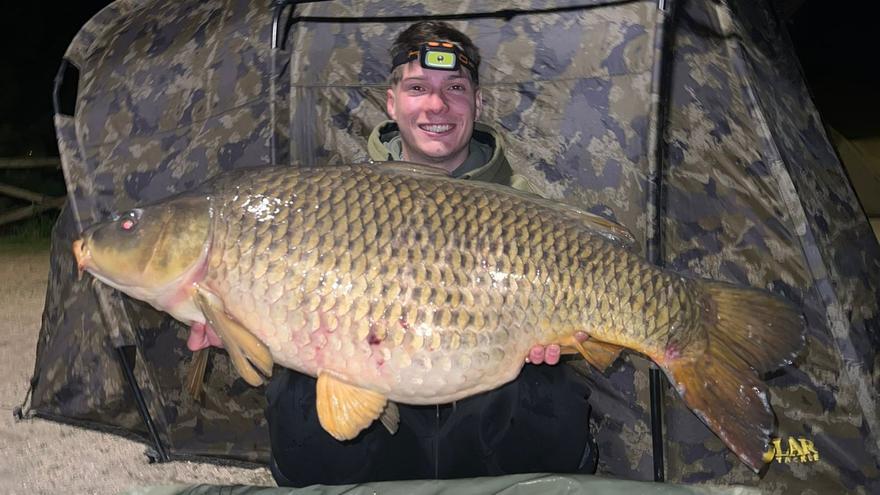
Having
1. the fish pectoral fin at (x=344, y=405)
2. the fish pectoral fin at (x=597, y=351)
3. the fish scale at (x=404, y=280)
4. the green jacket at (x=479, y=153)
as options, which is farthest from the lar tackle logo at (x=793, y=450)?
the fish pectoral fin at (x=344, y=405)

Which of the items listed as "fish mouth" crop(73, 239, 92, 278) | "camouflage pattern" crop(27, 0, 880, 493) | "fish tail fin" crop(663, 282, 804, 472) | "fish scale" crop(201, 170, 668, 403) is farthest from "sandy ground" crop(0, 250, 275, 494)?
"fish tail fin" crop(663, 282, 804, 472)

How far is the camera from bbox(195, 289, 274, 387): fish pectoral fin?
1589mm

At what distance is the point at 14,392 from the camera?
2949mm

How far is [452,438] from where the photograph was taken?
1872 mm

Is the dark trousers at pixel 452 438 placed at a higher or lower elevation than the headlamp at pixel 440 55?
lower

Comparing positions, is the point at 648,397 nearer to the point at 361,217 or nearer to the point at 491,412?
the point at 491,412

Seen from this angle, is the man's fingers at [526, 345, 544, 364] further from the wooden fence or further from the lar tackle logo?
the wooden fence

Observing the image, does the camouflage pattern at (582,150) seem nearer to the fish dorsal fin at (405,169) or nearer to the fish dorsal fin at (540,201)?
the fish dorsal fin at (540,201)

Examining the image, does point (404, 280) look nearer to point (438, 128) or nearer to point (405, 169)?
point (405, 169)

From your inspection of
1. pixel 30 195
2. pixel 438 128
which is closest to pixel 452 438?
pixel 438 128

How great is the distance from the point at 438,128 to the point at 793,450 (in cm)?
102

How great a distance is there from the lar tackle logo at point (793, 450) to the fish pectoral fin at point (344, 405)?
0.91 metres

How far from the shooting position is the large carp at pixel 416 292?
1.56 meters

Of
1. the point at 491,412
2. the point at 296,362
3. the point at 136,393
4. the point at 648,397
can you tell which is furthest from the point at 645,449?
the point at 136,393
